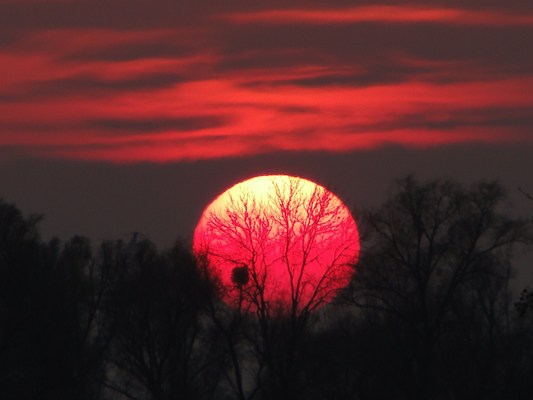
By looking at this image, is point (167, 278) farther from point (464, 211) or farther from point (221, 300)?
point (464, 211)

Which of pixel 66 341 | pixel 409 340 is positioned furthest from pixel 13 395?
pixel 409 340

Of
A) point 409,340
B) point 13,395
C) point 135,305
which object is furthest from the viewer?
point 135,305

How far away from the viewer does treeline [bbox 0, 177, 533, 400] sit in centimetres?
6644

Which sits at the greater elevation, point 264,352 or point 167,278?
point 167,278

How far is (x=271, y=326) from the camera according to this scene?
235ft

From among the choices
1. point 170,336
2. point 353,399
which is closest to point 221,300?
point 170,336

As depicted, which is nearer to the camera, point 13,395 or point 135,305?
point 13,395

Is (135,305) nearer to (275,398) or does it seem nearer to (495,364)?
(275,398)

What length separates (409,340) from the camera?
69.7 metres

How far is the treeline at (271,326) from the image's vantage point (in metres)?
66.4

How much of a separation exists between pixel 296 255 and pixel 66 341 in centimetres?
1052

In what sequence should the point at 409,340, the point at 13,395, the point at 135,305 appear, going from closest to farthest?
the point at 13,395
the point at 409,340
the point at 135,305

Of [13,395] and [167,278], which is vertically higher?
[167,278]

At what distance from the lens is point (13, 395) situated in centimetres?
6519
